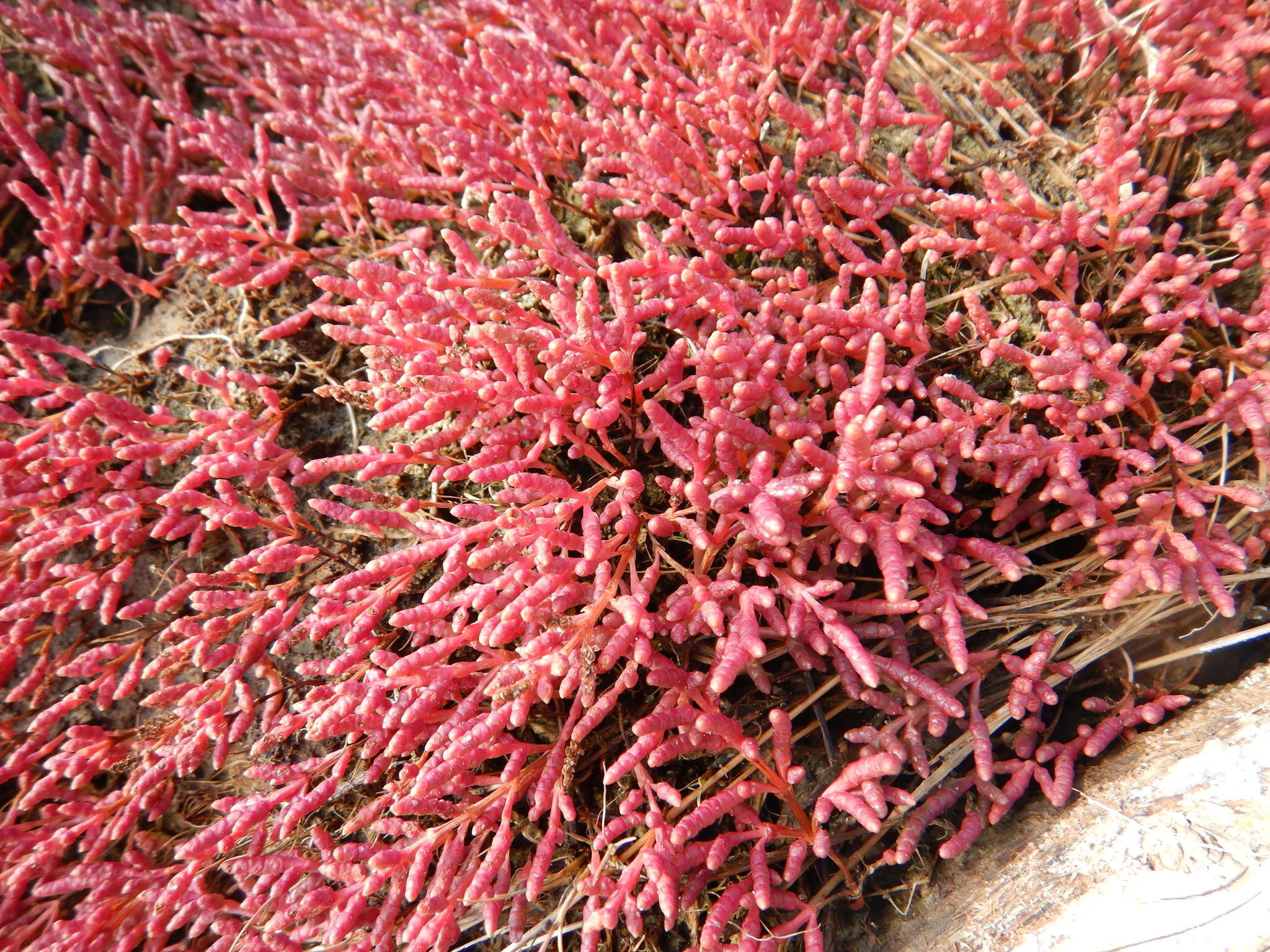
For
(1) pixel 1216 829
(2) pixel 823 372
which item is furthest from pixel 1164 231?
(1) pixel 1216 829

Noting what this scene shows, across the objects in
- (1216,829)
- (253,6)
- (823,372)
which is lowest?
(1216,829)

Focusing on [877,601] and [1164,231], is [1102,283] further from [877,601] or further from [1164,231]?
[877,601]

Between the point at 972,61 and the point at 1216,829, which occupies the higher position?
the point at 972,61

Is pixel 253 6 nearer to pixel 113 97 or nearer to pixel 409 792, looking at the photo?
pixel 113 97

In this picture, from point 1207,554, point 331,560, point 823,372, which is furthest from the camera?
point 331,560

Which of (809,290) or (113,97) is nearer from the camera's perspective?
(809,290)

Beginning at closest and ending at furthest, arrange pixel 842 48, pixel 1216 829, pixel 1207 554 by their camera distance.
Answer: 1. pixel 1216 829
2. pixel 1207 554
3. pixel 842 48
